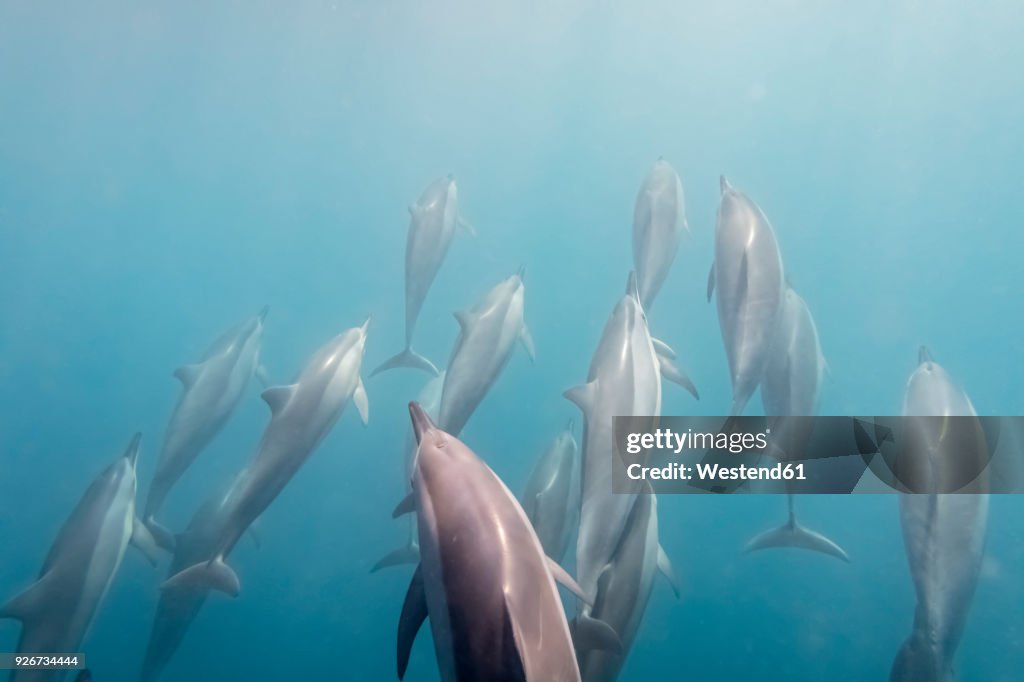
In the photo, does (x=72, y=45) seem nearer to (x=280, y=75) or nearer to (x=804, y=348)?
(x=280, y=75)

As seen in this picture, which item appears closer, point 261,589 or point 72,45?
point 261,589

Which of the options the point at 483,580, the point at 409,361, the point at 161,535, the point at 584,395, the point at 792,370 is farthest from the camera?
the point at 409,361

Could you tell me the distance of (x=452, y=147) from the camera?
3931 cm

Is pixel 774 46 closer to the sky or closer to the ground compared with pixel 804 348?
closer to the sky

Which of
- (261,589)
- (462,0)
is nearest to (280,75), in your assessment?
(462,0)

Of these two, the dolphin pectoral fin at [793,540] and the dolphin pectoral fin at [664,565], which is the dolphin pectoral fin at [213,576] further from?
the dolphin pectoral fin at [793,540]

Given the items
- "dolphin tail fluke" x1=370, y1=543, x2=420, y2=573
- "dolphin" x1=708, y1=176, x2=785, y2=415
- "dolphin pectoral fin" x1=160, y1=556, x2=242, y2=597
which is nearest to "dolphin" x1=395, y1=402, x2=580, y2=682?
"dolphin" x1=708, y1=176, x2=785, y2=415

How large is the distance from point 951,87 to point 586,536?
3598 centimetres

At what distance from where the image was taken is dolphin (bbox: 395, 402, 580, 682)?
162 centimetres

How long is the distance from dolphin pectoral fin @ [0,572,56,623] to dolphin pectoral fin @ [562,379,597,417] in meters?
3.68

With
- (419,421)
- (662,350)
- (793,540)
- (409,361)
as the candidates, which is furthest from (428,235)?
(419,421)

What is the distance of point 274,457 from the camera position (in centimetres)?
407

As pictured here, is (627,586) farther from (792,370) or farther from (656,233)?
(656,233)

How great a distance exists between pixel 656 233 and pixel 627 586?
2.45m
